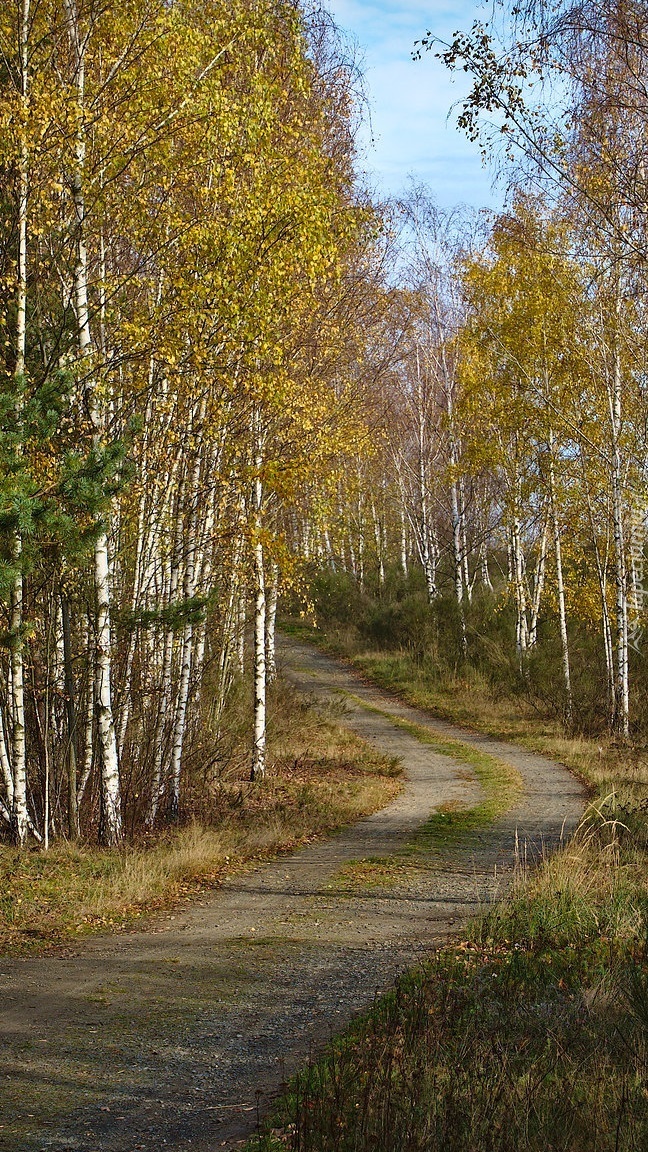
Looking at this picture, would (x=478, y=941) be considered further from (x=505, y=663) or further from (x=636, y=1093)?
(x=505, y=663)

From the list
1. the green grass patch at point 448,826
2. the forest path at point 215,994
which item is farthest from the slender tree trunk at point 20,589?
the green grass patch at point 448,826

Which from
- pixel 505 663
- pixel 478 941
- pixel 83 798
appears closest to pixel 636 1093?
pixel 478 941

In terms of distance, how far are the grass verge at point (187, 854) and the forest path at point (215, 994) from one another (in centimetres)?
40

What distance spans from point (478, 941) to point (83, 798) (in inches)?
201

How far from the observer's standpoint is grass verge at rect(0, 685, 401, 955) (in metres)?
8.20

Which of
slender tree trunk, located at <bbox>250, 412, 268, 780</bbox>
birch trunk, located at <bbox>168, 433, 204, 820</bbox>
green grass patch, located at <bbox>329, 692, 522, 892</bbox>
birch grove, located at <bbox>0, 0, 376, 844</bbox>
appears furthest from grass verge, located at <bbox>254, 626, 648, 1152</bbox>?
slender tree trunk, located at <bbox>250, 412, 268, 780</bbox>

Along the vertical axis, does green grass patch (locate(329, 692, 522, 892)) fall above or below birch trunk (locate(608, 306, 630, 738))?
below

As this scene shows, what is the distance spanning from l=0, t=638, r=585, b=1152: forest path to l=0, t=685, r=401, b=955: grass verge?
40 cm

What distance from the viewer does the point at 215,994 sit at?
652 cm

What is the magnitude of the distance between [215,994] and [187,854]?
3.53 meters

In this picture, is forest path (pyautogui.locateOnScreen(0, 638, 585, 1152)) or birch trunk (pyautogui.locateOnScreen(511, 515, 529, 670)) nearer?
forest path (pyautogui.locateOnScreen(0, 638, 585, 1152))

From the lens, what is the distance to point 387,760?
16.9 meters

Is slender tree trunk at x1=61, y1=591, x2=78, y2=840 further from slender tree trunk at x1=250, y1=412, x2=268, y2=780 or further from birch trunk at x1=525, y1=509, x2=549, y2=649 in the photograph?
birch trunk at x1=525, y1=509, x2=549, y2=649

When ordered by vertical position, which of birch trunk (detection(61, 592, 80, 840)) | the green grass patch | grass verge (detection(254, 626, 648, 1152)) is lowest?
the green grass patch
